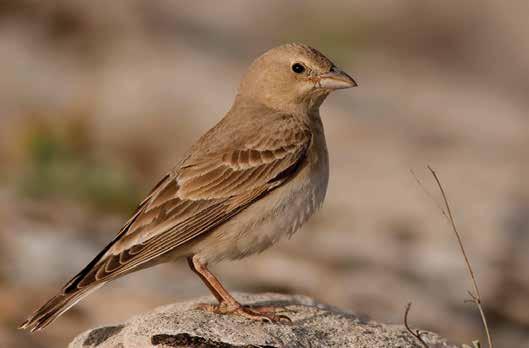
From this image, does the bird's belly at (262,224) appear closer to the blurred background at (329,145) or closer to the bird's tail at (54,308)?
the bird's tail at (54,308)

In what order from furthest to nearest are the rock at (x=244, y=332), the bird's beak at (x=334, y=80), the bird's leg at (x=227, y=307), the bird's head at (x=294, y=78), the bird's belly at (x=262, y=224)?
the bird's head at (x=294, y=78), the bird's beak at (x=334, y=80), the bird's belly at (x=262, y=224), the bird's leg at (x=227, y=307), the rock at (x=244, y=332)

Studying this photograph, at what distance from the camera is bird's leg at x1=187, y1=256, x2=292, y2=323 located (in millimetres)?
6434

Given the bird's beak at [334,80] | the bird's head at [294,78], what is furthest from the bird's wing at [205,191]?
the bird's beak at [334,80]

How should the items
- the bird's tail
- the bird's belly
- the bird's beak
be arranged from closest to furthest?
the bird's tail
the bird's belly
the bird's beak

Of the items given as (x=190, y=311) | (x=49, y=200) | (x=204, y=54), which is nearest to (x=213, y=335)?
(x=190, y=311)

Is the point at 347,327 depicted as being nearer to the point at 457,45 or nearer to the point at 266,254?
the point at 266,254

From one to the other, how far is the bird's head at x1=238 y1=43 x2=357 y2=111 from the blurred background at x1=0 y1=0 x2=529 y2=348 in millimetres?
2392

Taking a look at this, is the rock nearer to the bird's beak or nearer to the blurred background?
the bird's beak

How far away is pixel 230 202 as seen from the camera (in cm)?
681

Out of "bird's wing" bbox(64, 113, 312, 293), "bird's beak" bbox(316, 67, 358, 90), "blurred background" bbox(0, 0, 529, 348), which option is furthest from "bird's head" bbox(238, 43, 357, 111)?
"blurred background" bbox(0, 0, 529, 348)

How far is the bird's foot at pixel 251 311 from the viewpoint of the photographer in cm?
640

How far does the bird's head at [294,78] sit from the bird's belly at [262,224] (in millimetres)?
856

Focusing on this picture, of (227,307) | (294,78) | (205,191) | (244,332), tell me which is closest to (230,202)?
(205,191)

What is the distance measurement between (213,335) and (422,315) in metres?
4.38
